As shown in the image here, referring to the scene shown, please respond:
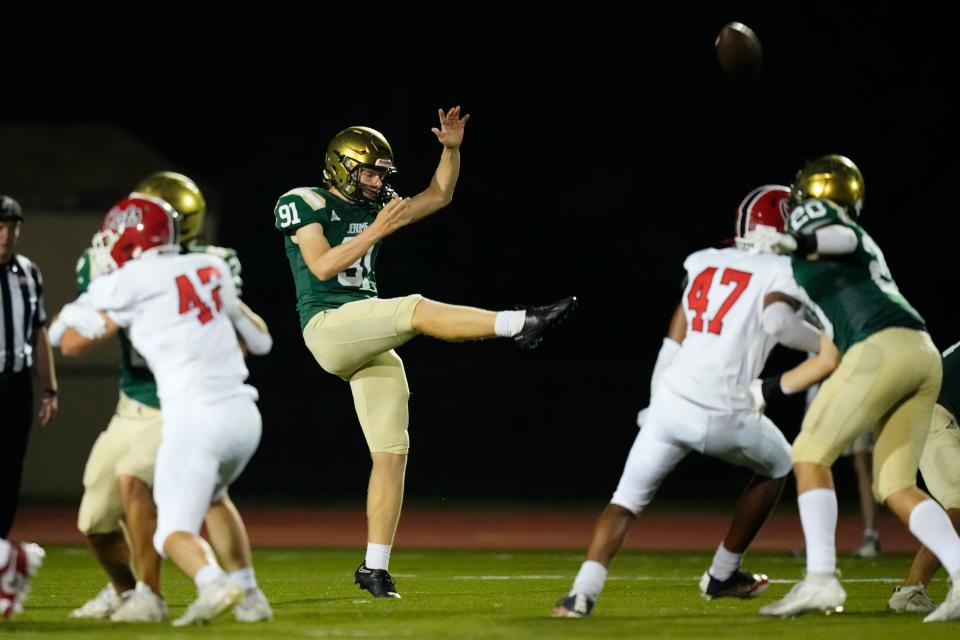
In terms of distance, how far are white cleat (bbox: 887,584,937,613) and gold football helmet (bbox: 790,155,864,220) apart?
1.53 metres

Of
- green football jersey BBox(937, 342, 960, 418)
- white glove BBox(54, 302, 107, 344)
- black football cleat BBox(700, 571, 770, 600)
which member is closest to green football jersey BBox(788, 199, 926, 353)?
green football jersey BBox(937, 342, 960, 418)

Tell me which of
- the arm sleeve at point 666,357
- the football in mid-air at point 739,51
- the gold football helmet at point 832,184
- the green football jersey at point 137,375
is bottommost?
the arm sleeve at point 666,357

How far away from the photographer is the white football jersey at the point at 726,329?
20.8ft

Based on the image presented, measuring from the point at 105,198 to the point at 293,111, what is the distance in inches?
282

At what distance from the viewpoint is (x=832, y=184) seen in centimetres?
673

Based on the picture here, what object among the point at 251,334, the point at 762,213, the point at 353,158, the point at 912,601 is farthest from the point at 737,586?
the point at 353,158

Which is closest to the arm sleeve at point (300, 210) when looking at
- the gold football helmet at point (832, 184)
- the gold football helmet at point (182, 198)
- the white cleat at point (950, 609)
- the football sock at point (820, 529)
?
the gold football helmet at point (182, 198)

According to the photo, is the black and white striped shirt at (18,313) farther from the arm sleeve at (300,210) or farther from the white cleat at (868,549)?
the white cleat at (868,549)

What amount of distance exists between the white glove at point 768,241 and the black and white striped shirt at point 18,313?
12.7 ft

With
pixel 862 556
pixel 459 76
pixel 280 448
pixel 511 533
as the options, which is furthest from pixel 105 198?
pixel 862 556

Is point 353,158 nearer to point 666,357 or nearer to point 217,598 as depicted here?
point 666,357

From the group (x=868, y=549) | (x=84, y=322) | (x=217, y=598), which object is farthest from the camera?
(x=868, y=549)

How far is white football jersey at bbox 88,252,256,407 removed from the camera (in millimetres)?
5941

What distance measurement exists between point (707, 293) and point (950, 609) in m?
1.46
